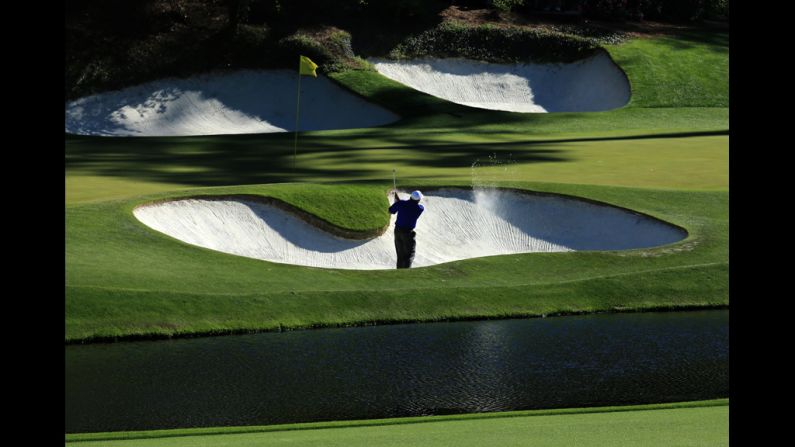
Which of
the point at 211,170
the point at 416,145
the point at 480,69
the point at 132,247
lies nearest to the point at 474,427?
the point at 132,247

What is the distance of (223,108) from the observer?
45.7 metres

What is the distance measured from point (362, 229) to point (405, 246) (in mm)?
1476

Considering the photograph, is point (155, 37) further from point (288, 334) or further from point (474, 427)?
point (474, 427)

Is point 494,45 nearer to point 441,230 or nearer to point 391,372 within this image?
point 441,230

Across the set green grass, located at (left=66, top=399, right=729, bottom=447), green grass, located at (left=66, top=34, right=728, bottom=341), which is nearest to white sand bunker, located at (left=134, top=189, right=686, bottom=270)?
green grass, located at (left=66, top=34, right=728, bottom=341)

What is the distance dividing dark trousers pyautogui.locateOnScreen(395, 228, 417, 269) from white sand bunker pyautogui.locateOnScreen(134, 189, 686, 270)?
787 millimetres

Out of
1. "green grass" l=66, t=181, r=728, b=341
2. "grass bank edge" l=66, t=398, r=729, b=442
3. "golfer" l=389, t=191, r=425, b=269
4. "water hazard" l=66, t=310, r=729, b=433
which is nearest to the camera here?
"grass bank edge" l=66, t=398, r=729, b=442

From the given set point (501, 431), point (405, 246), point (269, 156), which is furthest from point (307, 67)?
point (501, 431)

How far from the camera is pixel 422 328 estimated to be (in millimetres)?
17188

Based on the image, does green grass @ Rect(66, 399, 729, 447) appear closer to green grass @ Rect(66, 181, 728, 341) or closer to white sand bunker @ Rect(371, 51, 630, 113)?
green grass @ Rect(66, 181, 728, 341)

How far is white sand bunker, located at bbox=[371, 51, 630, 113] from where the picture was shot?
162 ft

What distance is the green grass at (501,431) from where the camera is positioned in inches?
330
